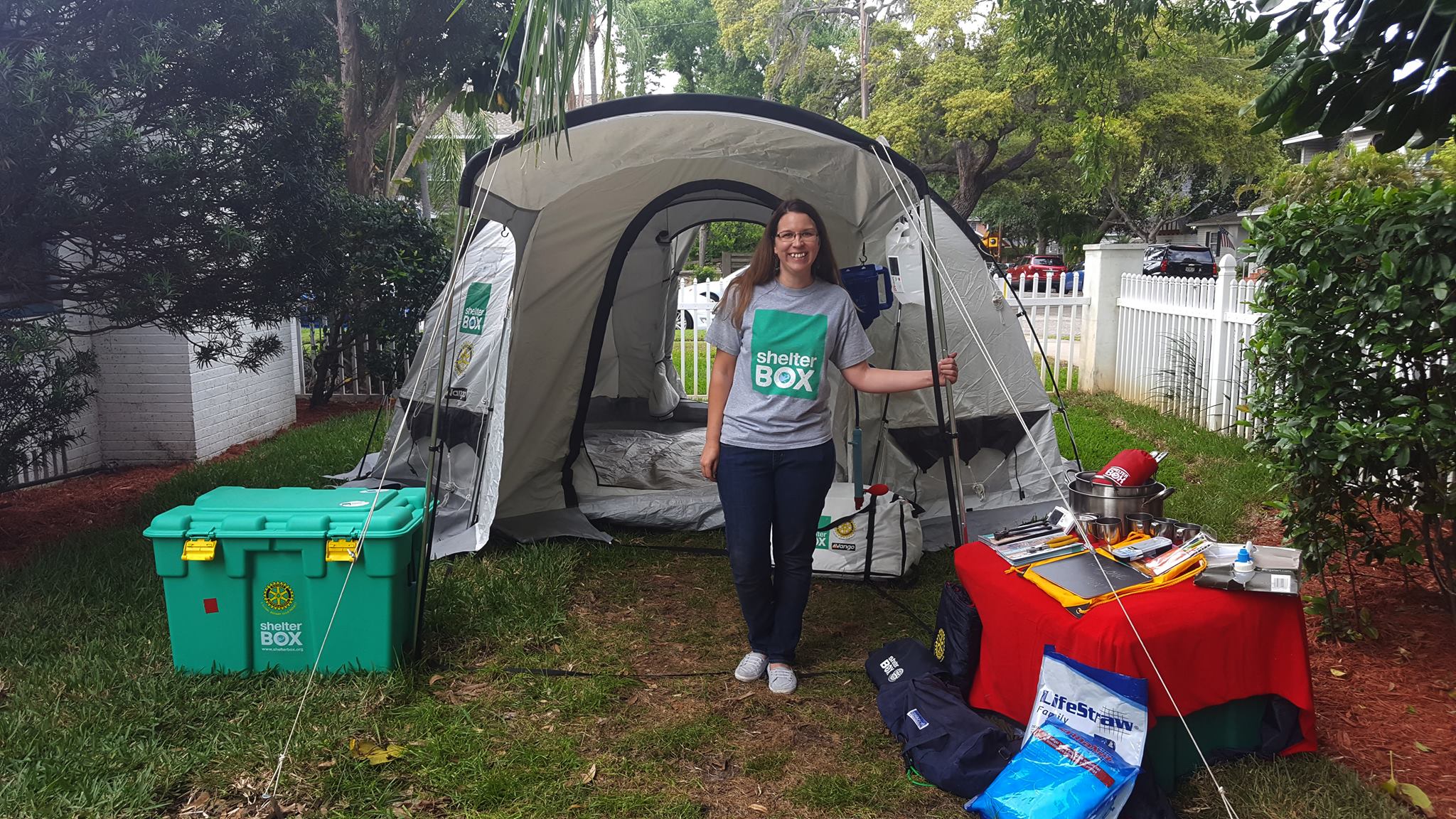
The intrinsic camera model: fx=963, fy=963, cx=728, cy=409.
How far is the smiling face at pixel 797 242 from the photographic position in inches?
123

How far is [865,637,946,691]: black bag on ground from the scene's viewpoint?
3.18 m

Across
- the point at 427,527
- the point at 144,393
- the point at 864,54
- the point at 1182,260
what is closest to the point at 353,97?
the point at 144,393

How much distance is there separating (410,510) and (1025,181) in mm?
22579

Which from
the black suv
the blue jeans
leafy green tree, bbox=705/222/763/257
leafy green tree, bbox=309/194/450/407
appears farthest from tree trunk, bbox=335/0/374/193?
the black suv

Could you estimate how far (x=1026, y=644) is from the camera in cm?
275

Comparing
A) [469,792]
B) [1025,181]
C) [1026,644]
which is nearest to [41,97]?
[469,792]

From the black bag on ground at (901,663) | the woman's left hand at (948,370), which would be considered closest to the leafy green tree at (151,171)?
the woman's left hand at (948,370)

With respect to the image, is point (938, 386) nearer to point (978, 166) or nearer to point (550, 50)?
point (550, 50)

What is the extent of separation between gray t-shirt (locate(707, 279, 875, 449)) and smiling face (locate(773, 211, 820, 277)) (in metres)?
0.11

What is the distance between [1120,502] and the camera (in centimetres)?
299

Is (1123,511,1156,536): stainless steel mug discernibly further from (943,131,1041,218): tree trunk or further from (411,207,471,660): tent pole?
(943,131,1041,218): tree trunk

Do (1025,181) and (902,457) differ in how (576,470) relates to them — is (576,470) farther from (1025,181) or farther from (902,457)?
(1025,181)

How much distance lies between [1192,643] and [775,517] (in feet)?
4.33

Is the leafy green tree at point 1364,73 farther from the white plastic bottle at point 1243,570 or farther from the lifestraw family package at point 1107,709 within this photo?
the lifestraw family package at point 1107,709
